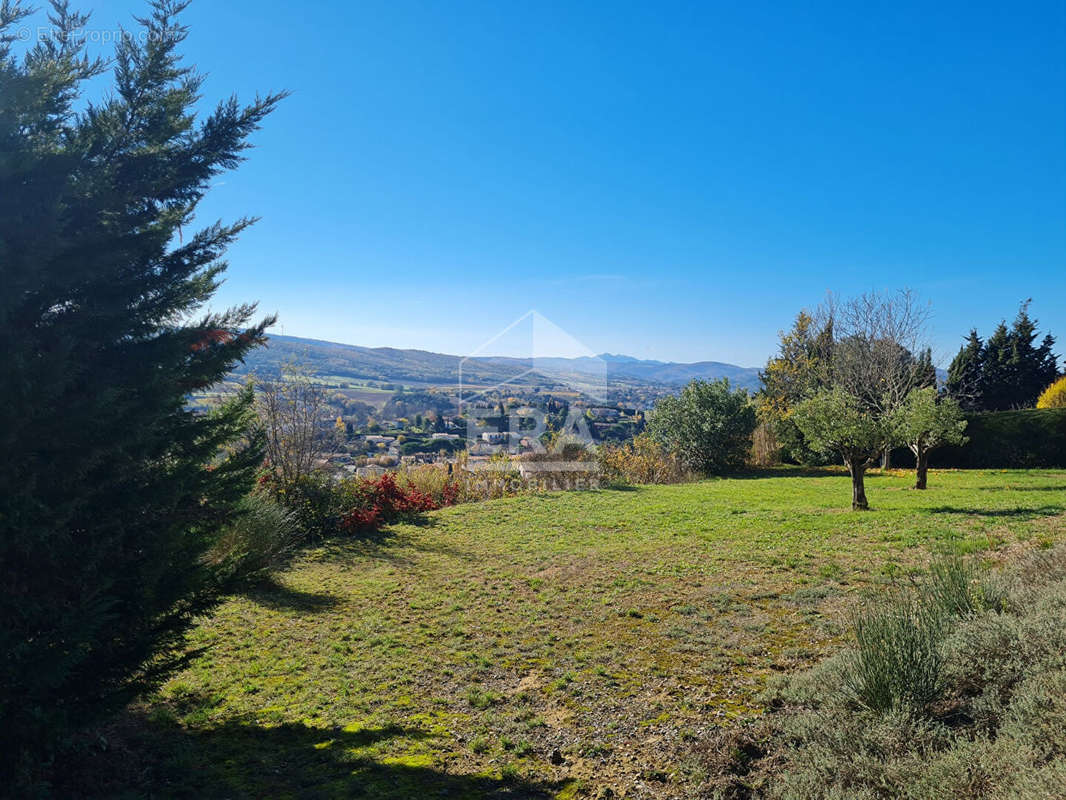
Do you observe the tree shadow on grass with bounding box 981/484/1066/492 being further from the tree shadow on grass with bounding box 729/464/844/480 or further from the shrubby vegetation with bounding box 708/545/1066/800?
the shrubby vegetation with bounding box 708/545/1066/800

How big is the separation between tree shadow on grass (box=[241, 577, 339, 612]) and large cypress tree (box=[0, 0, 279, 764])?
2.85 metres

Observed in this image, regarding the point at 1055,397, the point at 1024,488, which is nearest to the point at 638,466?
the point at 1024,488

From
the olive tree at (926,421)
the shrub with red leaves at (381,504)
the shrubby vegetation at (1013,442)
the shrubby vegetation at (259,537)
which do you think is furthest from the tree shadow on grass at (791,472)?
the shrubby vegetation at (259,537)


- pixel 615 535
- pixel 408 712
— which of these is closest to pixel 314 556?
pixel 615 535

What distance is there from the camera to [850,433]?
30.0 feet

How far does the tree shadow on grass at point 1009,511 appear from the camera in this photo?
7.71 meters

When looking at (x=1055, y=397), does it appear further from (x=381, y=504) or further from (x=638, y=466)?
(x=381, y=504)

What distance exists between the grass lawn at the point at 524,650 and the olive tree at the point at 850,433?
727mm

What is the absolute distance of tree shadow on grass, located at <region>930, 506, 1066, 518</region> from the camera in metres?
7.71

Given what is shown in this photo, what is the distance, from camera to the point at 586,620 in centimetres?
514

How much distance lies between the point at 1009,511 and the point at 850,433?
7.68 feet

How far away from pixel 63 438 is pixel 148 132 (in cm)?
195

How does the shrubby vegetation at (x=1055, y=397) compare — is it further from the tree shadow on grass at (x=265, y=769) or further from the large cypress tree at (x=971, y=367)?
the tree shadow on grass at (x=265, y=769)

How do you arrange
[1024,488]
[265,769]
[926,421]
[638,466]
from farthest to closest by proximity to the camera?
1. [638,466]
2. [1024,488]
3. [926,421]
4. [265,769]
